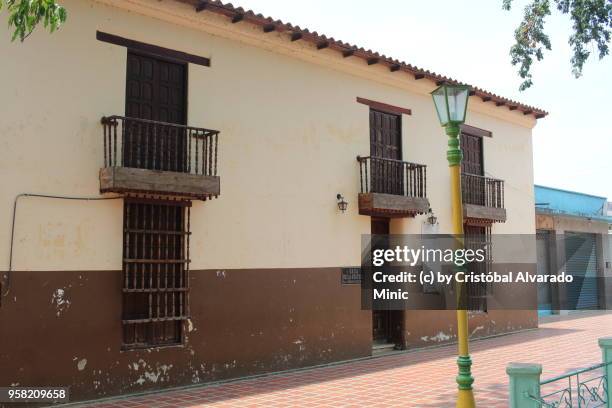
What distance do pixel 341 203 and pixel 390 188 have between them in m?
1.41

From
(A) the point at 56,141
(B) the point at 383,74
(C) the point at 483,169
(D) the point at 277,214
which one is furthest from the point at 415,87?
(A) the point at 56,141

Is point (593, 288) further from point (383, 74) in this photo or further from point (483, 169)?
point (383, 74)

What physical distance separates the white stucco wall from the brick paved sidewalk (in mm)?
1887

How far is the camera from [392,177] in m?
12.7

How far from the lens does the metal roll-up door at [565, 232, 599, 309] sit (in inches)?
866

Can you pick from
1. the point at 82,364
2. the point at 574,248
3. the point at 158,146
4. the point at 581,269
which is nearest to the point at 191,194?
the point at 158,146

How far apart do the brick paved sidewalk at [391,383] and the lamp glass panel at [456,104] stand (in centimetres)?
384

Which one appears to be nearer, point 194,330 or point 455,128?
point 455,128

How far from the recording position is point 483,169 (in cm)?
1551

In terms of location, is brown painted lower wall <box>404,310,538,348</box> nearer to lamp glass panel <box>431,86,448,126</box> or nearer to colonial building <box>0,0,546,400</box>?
colonial building <box>0,0,546,400</box>

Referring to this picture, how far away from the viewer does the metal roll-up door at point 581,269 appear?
22.0 meters

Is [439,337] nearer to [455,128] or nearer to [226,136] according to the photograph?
[226,136]

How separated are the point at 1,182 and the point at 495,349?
391 inches

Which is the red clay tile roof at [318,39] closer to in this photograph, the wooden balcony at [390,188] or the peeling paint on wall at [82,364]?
the wooden balcony at [390,188]
